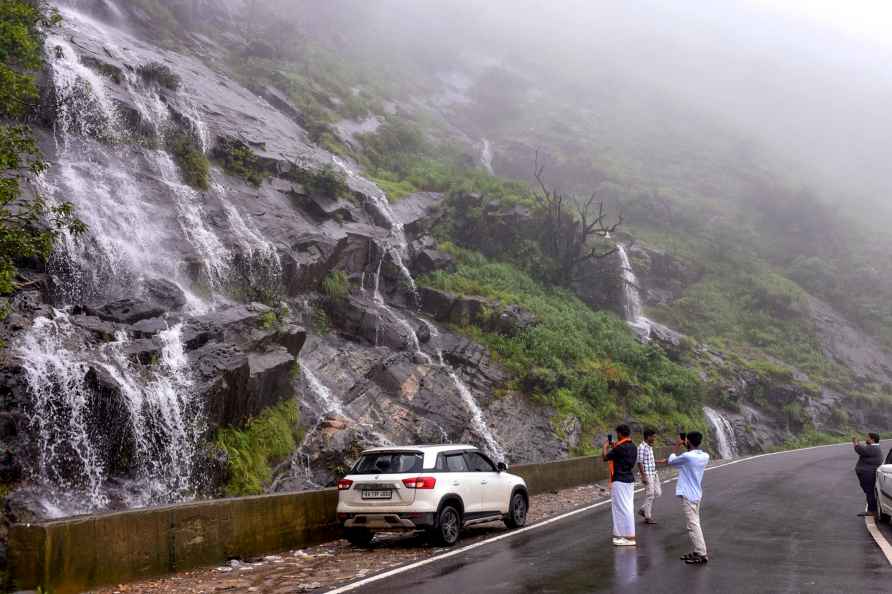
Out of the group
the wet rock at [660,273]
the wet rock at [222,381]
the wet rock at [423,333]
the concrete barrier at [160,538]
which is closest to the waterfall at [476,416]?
the wet rock at [423,333]

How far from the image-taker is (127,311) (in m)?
17.9

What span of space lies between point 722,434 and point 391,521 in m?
27.0

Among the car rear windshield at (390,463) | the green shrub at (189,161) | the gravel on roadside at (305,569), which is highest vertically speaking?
the green shrub at (189,161)

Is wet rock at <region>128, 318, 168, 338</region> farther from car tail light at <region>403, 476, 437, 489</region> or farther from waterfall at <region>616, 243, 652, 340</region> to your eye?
waterfall at <region>616, 243, 652, 340</region>

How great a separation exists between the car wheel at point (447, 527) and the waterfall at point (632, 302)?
28818 millimetres

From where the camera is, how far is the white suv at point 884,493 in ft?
36.4

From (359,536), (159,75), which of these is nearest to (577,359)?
(359,536)

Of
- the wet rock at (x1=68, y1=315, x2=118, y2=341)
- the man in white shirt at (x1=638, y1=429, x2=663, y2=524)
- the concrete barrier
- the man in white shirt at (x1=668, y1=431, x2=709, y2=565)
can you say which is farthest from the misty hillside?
the man in white shirt at (x1=668, y1=431, x2=709, y2=565)

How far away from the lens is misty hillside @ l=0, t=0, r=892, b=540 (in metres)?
15.9

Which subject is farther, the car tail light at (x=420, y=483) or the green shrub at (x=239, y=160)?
the green shrub at (x=239, y=160)

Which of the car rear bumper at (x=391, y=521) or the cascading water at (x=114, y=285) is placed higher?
the cascading water at (x=114, y=285)

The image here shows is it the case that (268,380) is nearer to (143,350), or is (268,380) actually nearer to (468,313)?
(143,350)

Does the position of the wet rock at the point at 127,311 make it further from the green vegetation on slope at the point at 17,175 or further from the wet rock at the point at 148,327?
the green vegetation on slope at the point at 17,175

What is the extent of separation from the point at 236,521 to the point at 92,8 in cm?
3430
